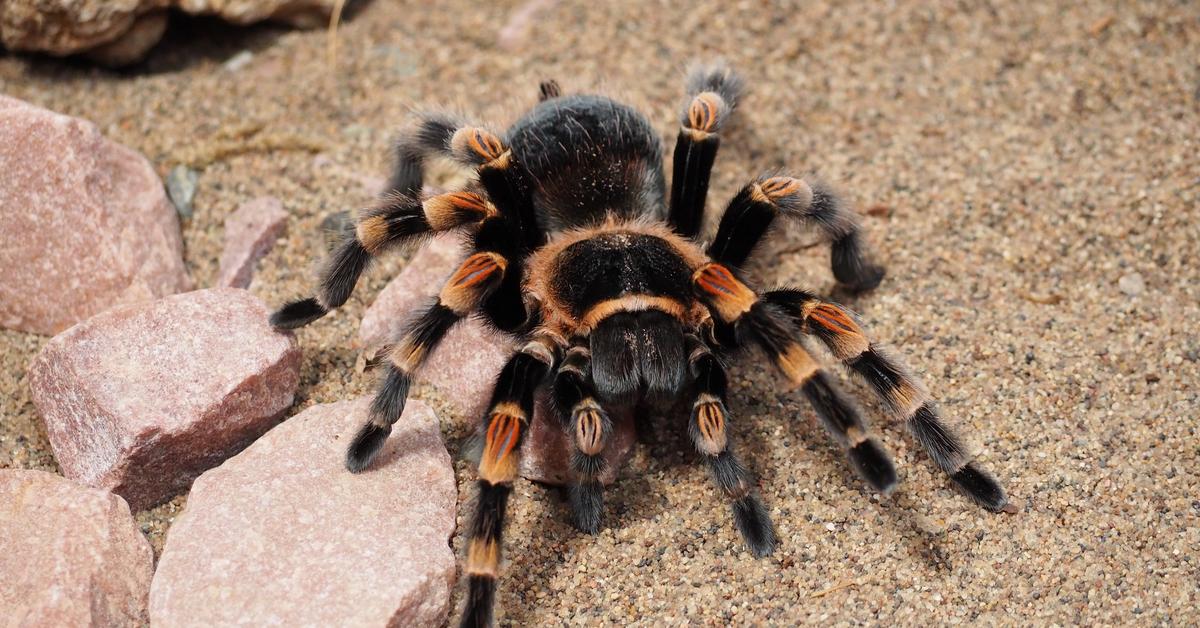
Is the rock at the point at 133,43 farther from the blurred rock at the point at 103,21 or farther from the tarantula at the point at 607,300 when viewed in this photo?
the tarantula at the point at 607,300

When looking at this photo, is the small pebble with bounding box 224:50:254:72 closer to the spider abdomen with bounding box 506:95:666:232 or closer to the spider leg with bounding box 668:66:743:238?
the spider abdomen with bounding box 506:95:666:232

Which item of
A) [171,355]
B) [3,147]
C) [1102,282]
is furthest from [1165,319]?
[3,147]

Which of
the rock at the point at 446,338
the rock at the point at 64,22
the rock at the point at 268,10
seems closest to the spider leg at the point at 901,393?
the rock at the point at 446,338

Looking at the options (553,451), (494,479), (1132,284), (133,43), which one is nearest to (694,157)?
(553,451)

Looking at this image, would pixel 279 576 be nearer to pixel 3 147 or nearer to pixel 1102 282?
pixel 3 147

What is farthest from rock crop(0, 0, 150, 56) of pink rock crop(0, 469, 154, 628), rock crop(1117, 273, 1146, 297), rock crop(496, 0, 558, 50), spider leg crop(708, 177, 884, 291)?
rock crop(1117, 273, 1146, 297)

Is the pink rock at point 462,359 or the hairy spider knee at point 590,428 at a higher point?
the hairy spider knee at point 590,428
